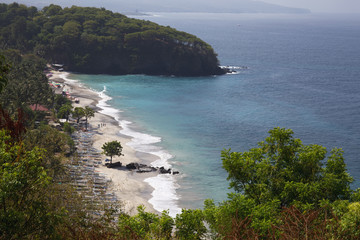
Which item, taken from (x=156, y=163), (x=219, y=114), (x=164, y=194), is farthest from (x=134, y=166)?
(x=219, y=114)

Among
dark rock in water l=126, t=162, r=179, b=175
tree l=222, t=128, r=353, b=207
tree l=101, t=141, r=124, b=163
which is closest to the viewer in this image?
tree l=222, t=128, r=353, b=207

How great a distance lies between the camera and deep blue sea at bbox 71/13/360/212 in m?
52.2

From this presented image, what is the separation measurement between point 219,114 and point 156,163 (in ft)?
104

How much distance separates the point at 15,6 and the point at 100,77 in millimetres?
46398

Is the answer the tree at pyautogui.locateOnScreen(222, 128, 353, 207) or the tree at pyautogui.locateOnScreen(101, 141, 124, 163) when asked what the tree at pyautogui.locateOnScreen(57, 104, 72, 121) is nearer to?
the tree at pyautogui.locateOnScreen(101, 141, 124, 163)

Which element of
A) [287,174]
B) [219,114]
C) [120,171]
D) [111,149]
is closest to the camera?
[287,174]

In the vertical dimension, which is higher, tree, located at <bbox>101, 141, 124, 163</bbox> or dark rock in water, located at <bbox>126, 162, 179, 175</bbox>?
tree, located at <bbox>101, 141, 124, 163</bbox>

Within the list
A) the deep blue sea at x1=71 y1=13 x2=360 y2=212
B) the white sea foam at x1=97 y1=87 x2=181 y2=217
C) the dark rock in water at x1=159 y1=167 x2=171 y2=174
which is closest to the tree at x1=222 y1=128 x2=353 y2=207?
the white sea foam at x1=97 y1=87 x2=181 y2=217

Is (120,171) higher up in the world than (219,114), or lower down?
lower down

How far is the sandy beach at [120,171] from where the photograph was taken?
1727 inches

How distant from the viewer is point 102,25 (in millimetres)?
138875

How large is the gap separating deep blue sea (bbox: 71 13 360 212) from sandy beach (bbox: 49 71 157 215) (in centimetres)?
161

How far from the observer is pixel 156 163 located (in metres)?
54.9

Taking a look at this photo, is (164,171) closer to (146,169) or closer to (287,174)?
(146,169)
